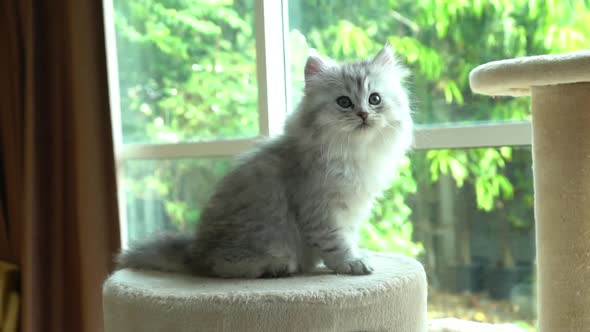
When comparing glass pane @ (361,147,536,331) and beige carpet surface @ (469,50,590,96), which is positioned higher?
beige carpet surface @ (469,50,590,96)

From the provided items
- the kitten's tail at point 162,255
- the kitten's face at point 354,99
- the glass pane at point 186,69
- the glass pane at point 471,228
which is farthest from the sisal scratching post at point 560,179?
the glass pane at point 186,69

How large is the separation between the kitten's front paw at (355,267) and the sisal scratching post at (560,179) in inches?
15.2

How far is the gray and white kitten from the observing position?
1176 millimetres

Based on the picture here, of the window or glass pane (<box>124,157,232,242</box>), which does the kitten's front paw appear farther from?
glass pane (<box>124,157,232,242</box>)

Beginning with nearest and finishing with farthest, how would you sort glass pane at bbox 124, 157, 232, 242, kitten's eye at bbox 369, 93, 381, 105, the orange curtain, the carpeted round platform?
the carpeted round platform < kitten's eye at bbox 369, 93, 381, 105 < the orange curtain < glass pane at bbox 124, 157, 232, 242

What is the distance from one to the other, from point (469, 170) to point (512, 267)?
1.03 ft

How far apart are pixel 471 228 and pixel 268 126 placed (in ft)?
2.41

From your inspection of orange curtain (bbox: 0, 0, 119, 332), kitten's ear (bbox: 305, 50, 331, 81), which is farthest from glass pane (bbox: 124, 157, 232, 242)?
kitten's ear (bbox: 305, 50, 331, 81)

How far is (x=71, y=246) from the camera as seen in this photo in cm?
221

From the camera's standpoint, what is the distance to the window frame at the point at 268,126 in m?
1.60

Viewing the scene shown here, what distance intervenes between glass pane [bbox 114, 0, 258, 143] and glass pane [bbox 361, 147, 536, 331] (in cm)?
64

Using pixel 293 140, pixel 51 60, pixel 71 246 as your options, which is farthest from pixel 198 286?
pixel 51 60

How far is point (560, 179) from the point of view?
1.16 meters

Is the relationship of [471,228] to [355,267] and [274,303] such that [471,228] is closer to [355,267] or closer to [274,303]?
[355,267]
